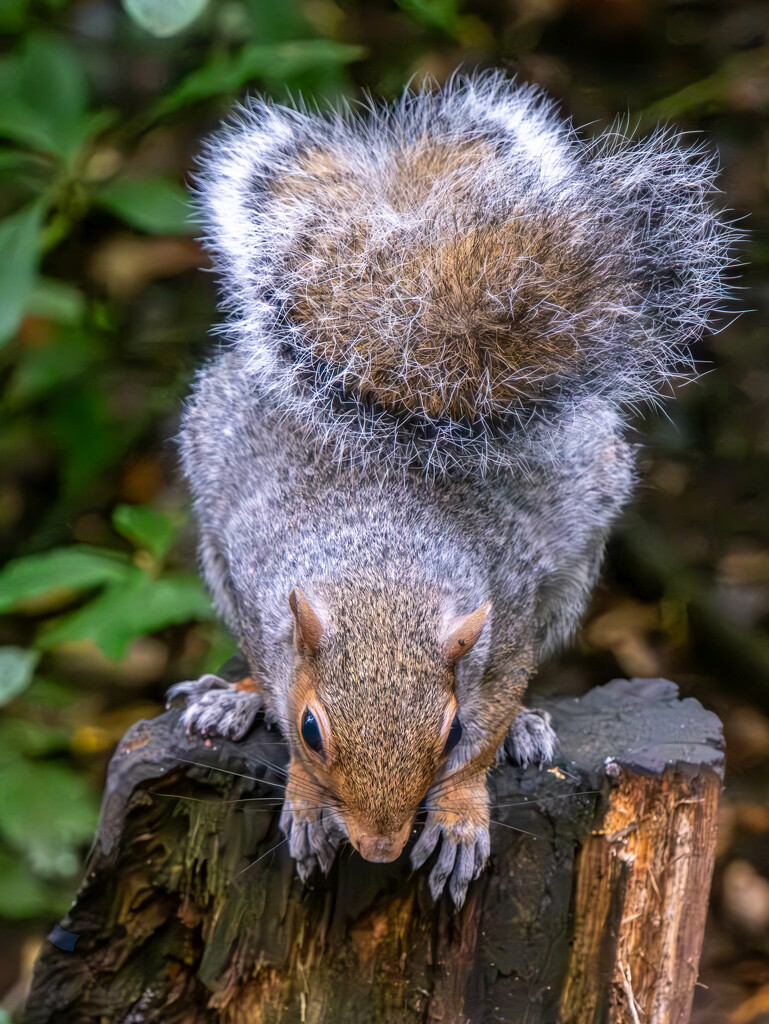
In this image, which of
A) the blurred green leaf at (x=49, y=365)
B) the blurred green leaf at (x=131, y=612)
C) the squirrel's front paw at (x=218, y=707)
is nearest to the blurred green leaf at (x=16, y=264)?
the blurred green leaf at (x=49, y=365)

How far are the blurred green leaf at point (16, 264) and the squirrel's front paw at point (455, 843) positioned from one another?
0.98 m

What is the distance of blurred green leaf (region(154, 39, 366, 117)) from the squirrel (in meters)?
0.26

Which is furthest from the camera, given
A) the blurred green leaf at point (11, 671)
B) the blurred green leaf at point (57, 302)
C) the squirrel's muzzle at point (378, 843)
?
the blurred green leaf at point (57, 302)

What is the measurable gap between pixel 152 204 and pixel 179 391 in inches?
15.7

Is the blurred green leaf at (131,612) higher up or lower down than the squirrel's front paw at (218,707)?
higher up

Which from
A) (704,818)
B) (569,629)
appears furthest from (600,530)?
(704,818)

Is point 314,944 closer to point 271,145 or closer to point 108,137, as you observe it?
point 271,145

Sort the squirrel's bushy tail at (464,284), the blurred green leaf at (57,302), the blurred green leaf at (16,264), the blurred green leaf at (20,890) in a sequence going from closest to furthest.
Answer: the squirrel's bushy tail at (464,284)
the blurred green leaf at (16,264)
the blurred green leaf at (20,890)
the blurred green leaf at (57,302)

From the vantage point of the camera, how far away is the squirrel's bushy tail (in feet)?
4.37

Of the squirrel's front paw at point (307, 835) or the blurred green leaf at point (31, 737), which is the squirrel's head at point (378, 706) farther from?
the blurred green leaf at point (31, 737)

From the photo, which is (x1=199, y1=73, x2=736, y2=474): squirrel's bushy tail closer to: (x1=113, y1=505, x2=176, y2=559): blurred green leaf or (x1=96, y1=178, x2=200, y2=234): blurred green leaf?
(x1=96, y1=178, x2=200, y2=234): blurred green leaf

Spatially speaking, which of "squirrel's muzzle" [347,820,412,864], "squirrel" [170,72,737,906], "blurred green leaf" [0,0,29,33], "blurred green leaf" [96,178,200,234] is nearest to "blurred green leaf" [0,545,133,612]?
"squirrel" [170,72,737,906]

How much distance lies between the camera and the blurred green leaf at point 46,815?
167cm

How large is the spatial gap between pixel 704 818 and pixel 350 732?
1.74 feet
